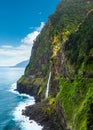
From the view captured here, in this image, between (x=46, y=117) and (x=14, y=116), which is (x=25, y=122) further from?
(x=14, y=116)

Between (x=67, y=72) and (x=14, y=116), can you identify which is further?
(x=14, y=116)

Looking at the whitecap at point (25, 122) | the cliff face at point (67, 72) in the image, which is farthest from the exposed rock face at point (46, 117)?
the whitecap at point (25, 122)

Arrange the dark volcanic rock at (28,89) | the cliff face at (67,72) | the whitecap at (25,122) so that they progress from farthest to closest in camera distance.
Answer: the dark volcanic rock at (28,89)
the whitecap at (25,122)
the cliff face at (67,72)

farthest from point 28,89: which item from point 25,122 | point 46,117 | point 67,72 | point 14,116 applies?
point 67,72

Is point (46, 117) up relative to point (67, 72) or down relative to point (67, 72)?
down

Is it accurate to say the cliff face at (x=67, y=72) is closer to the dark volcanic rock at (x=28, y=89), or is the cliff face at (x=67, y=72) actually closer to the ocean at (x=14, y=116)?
the dark volcanic rock at (x=28, y=89)

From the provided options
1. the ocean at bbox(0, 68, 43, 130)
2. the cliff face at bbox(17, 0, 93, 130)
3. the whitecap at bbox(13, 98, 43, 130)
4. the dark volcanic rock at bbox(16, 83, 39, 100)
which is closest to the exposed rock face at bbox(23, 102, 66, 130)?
the cliff face at bbox(17, 0, 93, 130)

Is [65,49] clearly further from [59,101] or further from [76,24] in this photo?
[76,24]

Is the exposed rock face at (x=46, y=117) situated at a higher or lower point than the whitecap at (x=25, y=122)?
higher

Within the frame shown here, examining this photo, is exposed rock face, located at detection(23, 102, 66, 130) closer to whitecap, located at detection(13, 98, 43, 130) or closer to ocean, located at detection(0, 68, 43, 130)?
whitecap, located at detection(13, 98, 43, 130)
